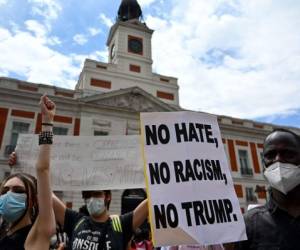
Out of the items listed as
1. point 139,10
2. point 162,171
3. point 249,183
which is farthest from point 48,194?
point 139,10

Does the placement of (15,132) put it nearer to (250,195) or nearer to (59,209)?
(59,209)

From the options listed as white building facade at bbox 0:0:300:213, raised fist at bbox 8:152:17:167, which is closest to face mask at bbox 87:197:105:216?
raised fist at bbox 8:152:17:167

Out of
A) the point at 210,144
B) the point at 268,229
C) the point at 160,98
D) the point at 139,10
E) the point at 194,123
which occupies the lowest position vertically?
the point at 268,229

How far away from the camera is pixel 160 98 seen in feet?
83.3

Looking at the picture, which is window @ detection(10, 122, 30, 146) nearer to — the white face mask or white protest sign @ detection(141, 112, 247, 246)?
white protest sign @ detection(141, 112, 247, 246)

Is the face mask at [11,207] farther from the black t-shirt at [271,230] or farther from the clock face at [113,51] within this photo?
the clock face at [113,51]

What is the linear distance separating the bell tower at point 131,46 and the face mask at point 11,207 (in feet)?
78.1

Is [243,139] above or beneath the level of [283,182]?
above

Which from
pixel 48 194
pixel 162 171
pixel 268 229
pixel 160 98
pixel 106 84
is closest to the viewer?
pixel 268 229

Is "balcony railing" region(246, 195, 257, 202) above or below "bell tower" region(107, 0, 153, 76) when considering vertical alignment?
below

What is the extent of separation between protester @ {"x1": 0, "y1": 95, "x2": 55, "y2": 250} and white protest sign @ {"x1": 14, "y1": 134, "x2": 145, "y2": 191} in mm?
1720

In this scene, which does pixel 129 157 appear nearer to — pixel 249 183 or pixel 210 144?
pixel 210 144

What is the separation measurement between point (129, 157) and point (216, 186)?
2.09m

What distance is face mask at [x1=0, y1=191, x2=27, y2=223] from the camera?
6.72ft
